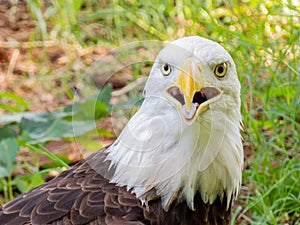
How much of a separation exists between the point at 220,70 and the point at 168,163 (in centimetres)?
49

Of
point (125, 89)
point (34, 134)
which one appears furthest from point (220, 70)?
point (34, 134)

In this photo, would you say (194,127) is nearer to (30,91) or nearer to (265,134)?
(265,134)

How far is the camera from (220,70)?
11.5ft

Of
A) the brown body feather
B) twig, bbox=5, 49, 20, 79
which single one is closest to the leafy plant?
the brown body feather

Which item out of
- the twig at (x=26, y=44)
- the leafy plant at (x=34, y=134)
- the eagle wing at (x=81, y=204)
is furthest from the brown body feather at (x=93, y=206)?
the twig at (x=26, y=44)

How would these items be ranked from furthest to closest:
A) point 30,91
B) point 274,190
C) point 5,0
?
point 5,0 < point 30,91 < point 274,190

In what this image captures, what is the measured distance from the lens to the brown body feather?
11.8ft

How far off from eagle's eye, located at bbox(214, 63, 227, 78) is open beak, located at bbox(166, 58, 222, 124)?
0.07m

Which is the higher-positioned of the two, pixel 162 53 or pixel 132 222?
pixel 162 53

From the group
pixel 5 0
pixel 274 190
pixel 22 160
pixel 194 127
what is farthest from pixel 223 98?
pixel 5 0

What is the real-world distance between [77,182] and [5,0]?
4.05 metres

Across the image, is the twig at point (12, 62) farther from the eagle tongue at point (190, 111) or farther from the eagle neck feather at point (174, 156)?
the eagle tongue at point (190, 111)

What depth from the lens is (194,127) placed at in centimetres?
347

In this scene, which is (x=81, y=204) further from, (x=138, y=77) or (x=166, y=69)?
(x=138, y=77)
